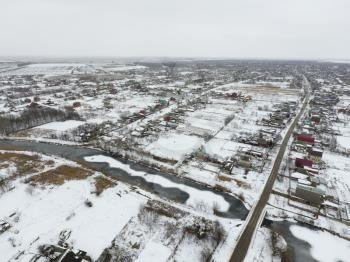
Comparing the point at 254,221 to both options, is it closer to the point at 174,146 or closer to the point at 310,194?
the point at 310,194

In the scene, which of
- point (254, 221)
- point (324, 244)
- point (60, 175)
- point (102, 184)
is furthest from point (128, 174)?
point (324, 244)

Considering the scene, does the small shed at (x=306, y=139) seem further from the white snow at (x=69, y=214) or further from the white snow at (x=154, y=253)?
the white snow at (x=154, y=253)

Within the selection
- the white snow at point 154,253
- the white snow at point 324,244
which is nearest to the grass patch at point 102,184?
the white snow at point 154,253

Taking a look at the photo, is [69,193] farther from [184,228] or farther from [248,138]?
[248,138]

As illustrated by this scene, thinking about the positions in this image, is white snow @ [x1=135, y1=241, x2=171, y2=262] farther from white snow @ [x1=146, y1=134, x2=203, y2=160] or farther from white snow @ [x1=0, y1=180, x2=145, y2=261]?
white snow @ [x1=146, y1=134, x2=203, y2=160]

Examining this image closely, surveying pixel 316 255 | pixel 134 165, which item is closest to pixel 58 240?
pixel 134 165

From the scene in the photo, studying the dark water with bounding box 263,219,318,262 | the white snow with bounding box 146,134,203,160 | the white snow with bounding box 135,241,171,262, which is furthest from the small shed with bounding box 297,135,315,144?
the white snow with bounding box 135,241,171,262
